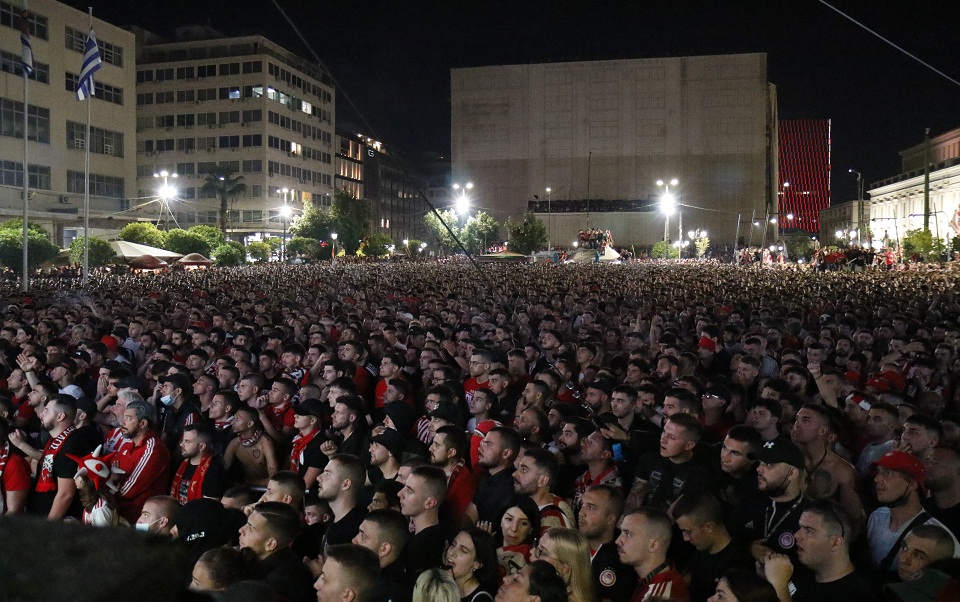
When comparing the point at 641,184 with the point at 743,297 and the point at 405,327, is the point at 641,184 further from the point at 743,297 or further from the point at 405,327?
the point at 405,327

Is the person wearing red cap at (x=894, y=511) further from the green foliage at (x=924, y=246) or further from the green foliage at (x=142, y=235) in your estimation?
the green foliage at (x=142, y=235)

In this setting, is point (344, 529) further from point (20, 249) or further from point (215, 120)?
point (215, 120)

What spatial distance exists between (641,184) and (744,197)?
35.7 feet

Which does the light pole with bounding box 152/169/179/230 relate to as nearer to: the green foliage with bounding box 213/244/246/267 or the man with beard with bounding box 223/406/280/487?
the green foliage with bounding box 213/244/246/267

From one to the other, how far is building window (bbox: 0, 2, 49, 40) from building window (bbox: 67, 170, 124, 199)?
877cm

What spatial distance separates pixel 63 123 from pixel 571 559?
5897 cm

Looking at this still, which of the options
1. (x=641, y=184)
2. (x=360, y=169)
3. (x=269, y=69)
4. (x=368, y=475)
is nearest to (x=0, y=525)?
(x=368, y=475)

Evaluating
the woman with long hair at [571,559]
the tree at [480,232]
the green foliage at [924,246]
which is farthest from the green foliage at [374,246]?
the woman with long hair at [571,559]

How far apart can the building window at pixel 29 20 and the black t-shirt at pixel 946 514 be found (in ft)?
177

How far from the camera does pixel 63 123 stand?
5422cm

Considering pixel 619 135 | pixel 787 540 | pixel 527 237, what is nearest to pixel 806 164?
pixel 619 135

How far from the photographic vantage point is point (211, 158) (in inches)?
3238

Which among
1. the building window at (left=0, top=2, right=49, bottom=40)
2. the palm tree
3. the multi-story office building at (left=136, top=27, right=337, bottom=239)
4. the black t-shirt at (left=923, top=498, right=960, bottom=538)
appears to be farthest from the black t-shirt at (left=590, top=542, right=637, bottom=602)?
the multi-story office building at (left=136, top=27, right=337, bottom=239)

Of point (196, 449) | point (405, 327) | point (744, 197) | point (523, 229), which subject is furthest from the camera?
point (744, 197)
